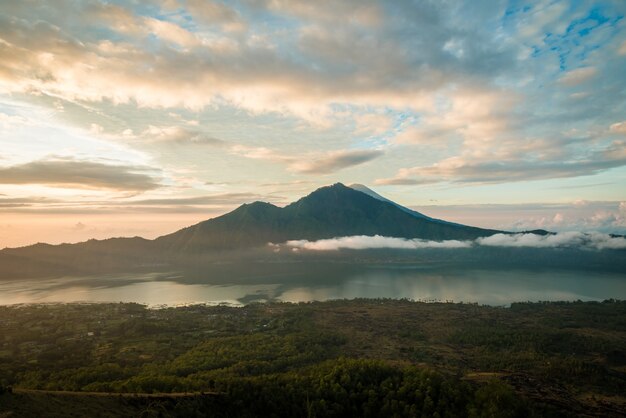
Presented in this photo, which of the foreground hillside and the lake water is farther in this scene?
the lake water

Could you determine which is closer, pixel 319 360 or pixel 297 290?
pixel 319 360

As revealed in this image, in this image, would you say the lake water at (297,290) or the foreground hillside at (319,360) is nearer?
the foreground hillside at (319,360)

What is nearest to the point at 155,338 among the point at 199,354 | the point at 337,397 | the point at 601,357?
the point at 199,354

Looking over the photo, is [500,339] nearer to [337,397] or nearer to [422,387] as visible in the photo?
[422,387]
